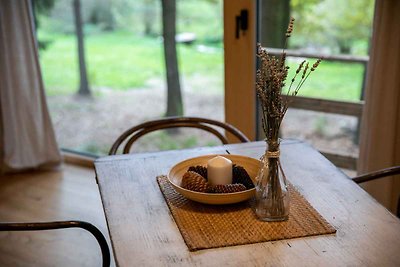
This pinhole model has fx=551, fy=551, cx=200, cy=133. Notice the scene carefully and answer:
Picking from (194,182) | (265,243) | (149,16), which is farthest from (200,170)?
(149,16)

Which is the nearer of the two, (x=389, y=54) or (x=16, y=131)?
(x=389, y=54)

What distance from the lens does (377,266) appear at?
1.25m

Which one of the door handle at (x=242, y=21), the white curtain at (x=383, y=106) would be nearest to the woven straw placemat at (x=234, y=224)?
the white curtain at (x=383, y=106)

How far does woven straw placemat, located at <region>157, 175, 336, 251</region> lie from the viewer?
4.47ft

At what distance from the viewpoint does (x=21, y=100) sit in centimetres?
333

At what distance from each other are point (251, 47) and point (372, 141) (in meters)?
0.79

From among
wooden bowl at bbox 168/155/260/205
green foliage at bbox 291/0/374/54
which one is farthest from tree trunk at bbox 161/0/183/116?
wooden bowl at bbox 168/155/260/205

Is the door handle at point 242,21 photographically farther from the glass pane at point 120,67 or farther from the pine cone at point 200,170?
the pine cone at point 200,170

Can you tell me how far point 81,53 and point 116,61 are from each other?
0.25m

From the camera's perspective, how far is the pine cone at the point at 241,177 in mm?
1546

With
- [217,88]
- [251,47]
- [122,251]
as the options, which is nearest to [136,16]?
[217,88]

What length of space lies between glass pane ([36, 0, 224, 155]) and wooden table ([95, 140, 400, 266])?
1.70 metres

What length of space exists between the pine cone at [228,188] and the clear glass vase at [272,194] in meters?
0.06

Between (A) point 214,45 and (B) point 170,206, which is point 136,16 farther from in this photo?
(B) point 170,206
